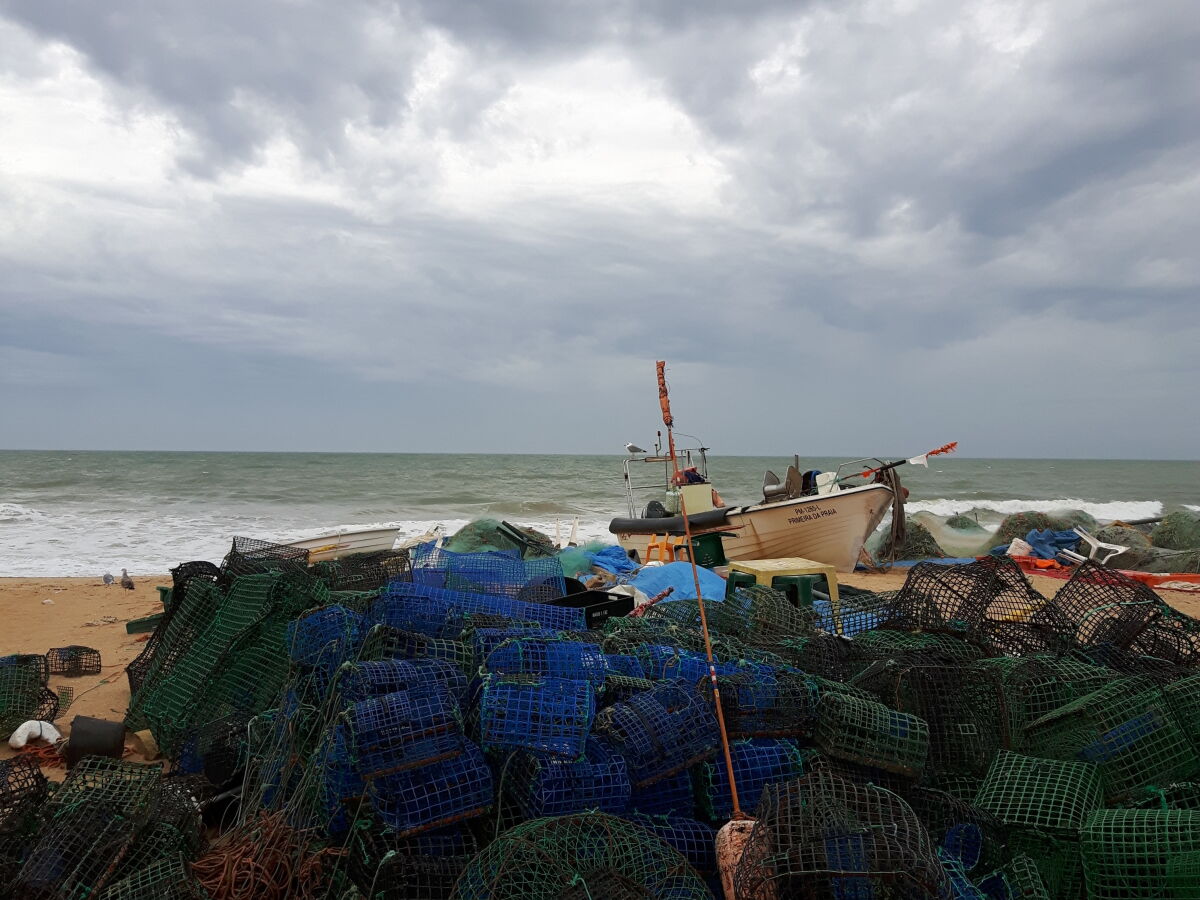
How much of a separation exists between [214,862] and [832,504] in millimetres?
10992

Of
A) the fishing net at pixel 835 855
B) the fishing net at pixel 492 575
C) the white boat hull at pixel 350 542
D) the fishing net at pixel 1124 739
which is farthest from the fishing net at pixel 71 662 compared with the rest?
the fishing net at pixel 1124 739

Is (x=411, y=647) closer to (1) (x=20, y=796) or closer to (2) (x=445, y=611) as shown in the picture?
(2) (x=445, y=611)

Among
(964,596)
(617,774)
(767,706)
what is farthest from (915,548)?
(617,774)

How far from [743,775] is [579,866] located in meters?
0.93

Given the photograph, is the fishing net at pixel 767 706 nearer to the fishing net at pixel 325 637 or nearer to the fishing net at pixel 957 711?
the fishing net at pixel 957 711

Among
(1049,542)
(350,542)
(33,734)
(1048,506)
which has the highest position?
(350,542)

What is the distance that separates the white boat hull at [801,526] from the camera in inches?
490

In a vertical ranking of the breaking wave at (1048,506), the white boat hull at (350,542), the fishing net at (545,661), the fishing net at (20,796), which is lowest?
the breaking wave at (1048,506)

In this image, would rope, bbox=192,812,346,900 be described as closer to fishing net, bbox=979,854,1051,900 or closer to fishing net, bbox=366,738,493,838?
fishing net, bbox=366,738,493,838

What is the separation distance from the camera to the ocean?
723 inches

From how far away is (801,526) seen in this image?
12.5 meters

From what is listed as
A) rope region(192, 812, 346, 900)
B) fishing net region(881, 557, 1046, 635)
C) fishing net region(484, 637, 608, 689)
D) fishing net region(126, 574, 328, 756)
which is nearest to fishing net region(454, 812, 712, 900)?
rope region(192, 812, 346, 900)

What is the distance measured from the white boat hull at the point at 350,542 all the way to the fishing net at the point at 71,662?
4.31 metres

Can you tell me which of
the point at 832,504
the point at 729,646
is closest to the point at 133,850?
the point at 729,646
